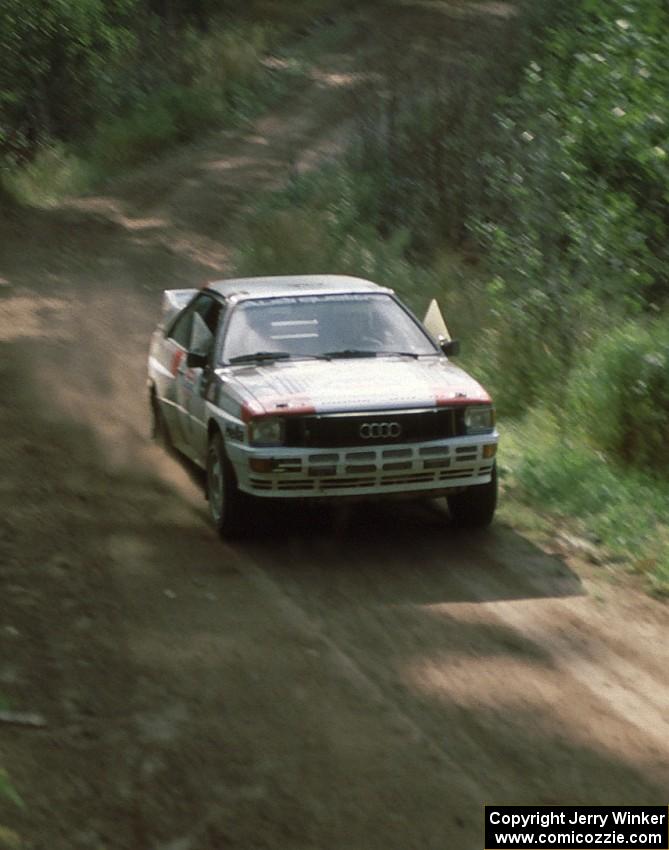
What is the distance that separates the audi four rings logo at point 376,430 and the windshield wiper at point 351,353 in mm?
1021

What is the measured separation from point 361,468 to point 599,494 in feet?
7.23

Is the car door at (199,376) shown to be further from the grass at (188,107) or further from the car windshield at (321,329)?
the grass at (188,107)

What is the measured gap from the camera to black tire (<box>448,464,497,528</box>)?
9508 mm

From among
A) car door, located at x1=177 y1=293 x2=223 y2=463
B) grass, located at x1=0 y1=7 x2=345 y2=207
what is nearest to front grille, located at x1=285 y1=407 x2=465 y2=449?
car door, located at x1=177 y1=293 x2=223 y2=463

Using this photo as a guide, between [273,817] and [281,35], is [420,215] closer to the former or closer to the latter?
[273,817]

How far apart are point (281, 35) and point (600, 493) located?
106 ft

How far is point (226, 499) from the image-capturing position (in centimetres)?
927

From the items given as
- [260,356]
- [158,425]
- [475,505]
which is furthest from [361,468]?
[158,425]

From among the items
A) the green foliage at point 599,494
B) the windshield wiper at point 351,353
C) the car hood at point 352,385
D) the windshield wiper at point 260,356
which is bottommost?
the green foliage at point 599,494

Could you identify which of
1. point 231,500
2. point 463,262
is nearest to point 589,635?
point 231,500

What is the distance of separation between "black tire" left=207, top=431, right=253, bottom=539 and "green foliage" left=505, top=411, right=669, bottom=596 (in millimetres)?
2284

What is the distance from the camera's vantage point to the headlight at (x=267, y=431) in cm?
897

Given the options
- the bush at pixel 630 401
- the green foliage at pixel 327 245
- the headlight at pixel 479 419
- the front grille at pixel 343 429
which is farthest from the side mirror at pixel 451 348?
the green foliage at pixel 327 245

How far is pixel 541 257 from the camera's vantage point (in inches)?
559
